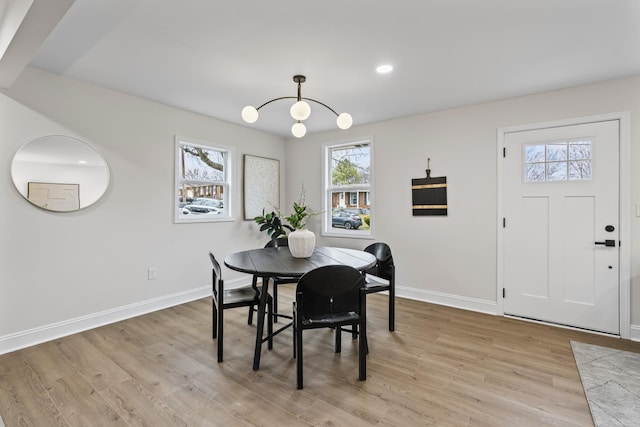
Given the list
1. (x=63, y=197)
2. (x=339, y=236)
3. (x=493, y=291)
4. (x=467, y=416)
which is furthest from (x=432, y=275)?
(x=63, y=197)

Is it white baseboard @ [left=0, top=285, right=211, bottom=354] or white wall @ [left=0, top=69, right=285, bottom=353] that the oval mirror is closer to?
white wall @ [left=0, top=69, right=285, bottom=353]

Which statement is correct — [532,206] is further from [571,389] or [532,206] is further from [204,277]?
[204,277]

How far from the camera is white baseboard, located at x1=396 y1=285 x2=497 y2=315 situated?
3.53 m

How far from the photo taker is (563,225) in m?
3.10

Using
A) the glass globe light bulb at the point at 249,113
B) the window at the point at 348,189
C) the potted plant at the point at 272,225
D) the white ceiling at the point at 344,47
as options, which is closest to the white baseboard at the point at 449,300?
the window at the point at 348,189

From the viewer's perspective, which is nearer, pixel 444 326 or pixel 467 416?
pixel 467 416

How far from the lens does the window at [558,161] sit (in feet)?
9.86

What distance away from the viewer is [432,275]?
3904 millimetres

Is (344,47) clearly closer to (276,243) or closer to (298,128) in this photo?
(298,128)

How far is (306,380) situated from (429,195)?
8.87 ft

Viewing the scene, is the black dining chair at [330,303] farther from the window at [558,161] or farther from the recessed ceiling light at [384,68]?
the window at [558,161]

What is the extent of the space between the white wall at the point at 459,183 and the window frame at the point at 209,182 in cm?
194

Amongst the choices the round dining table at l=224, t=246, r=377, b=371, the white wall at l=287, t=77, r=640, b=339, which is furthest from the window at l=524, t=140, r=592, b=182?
the round dining table at l=224, t=246, r=377, b=371

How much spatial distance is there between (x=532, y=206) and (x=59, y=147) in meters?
4.72
